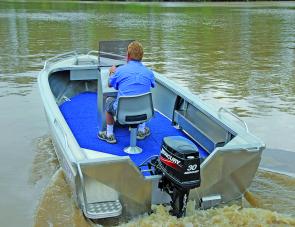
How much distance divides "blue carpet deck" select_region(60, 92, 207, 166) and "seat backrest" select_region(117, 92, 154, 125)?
459 millimetres

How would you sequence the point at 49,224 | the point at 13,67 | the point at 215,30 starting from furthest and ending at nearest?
the point at 215,30 < the point at 13,67 < the point at 49,224

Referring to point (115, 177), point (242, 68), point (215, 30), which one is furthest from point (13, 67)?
point (215, 30)

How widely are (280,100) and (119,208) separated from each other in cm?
524

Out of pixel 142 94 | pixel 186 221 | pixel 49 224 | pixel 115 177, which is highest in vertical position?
pixel 142 94

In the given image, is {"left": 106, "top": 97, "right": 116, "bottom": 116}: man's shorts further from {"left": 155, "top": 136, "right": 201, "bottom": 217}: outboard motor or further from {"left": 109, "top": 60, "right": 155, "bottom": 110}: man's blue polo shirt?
{"left": 155, "top": 136, "right": 201, "bottom": 217}: outboard motor

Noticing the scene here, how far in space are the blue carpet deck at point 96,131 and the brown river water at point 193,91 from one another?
1.48 ft

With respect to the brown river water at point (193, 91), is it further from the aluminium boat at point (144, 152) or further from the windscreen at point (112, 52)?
the windscreen at point (112, 52)

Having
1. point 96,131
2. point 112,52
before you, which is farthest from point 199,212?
point 112,52

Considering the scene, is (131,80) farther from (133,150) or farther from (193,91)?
(193,91)

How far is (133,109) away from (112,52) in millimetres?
2693

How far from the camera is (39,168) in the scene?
543 cm

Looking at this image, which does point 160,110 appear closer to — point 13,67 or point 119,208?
point 119,208

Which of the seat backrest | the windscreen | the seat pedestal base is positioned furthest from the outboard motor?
the windscreen

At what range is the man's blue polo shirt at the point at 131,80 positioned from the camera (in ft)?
15.2
